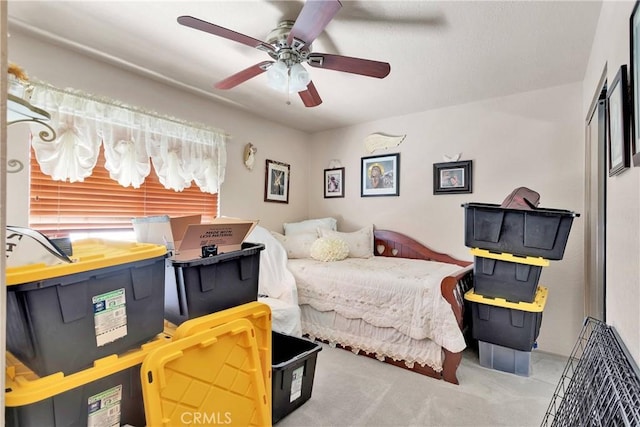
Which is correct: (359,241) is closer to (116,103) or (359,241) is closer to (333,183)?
(333,183)

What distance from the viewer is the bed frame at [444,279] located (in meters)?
2.15

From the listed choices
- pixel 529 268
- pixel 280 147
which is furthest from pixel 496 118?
pixel 280 147

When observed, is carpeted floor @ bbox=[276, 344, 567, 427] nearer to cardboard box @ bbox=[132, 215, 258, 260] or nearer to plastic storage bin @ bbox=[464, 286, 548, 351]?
plastic storage bin @ bbox=[464, 286, 548, 351]

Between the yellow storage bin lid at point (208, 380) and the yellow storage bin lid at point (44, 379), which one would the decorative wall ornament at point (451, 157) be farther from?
the yellow storage bin lid at point (44, 379)

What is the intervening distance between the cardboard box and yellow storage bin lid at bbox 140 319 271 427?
353 millimetres

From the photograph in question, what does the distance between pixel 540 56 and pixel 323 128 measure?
8.00 ft

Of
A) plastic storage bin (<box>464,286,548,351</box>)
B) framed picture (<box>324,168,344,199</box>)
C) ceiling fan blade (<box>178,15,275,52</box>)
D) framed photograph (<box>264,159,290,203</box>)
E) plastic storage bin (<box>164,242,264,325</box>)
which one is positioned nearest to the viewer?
plastic storage bin (<box>164,242,264,325</box>)

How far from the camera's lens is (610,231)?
1354 mm

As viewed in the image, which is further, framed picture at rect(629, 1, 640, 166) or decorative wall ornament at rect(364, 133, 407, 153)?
decorative wall ornament at rect(364, 133, 407, 153)

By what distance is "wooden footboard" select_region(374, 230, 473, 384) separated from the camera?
2146mm

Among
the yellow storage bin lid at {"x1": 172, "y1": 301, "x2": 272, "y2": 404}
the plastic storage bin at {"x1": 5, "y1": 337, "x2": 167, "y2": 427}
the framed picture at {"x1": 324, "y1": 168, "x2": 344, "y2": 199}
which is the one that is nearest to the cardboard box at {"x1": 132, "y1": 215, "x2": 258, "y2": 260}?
the yellow storage bin lid at {"x1": 172, "y1": 301, "x2": 272, "y2": 404}

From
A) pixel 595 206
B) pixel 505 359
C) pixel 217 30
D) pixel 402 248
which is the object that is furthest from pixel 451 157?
pixel 217 30

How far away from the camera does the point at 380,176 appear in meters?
3.66

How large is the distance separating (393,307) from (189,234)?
5.51ft
